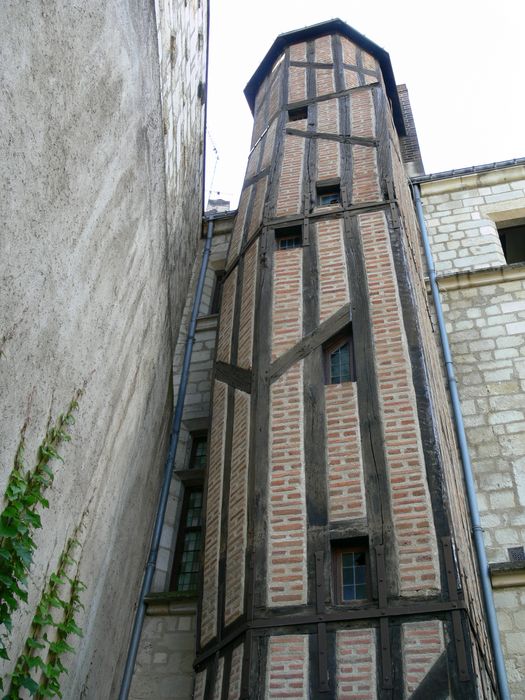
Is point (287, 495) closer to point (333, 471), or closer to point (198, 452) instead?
point (333, 471)

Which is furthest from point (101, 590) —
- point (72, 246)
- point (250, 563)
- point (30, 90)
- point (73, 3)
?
point (73, 3)

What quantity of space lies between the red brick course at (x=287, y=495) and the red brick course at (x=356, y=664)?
15.5 inches

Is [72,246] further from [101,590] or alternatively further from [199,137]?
[199,137]

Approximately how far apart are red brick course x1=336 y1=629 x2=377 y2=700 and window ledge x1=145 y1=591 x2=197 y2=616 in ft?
6.20

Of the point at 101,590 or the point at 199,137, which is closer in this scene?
the point at 101,590

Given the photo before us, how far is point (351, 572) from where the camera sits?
15.0ft

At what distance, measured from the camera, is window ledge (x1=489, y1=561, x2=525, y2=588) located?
5.58 metres

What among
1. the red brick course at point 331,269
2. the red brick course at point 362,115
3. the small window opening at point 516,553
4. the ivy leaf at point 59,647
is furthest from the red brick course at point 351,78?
the ivy leaf at point 59,647

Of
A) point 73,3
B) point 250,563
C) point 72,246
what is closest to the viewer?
point 73,3

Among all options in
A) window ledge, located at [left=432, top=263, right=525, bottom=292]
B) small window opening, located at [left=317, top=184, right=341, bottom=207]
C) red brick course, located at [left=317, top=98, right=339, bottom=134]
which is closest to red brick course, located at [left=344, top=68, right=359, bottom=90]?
red brick course, located at [left=317, top=98, right=339, bottom=134]

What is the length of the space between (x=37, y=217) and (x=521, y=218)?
725 centimetres

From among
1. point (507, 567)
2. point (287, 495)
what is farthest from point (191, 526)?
point (507, 567)

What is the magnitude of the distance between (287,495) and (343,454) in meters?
0.49

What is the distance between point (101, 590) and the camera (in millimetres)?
5219
